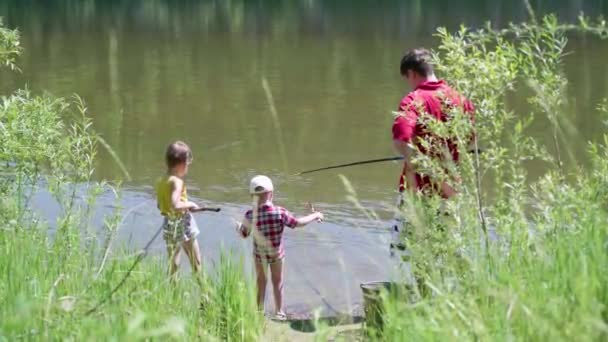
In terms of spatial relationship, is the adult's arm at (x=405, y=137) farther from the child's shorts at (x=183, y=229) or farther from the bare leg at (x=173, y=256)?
the child's shorts at (x=183, y=229)

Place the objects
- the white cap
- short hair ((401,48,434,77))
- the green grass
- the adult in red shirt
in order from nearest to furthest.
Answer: the green grass → the adult in red shirt → short hair ((401,48,434,77)) → the white cap

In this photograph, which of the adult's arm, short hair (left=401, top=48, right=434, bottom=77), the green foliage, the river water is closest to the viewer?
the green foliage

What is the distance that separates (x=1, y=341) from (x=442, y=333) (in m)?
1.30

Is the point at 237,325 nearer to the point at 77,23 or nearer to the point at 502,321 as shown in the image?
the point at 502,321

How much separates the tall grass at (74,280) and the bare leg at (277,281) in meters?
0.69

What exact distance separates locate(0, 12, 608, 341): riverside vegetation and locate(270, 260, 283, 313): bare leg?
856mm

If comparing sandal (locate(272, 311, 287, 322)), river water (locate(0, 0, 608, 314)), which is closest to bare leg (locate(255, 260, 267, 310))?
sandal (locate(272, 311, 287, 322))

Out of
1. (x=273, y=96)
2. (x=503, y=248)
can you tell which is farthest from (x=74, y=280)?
(x=273, y=96)

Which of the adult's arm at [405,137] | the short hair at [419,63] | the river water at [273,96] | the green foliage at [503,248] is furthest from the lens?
the river water at [273,96]

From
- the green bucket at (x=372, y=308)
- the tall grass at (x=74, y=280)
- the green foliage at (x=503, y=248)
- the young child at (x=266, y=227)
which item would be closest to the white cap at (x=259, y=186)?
the young child at (x=266, y=227)

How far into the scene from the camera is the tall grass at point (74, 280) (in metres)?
3.38

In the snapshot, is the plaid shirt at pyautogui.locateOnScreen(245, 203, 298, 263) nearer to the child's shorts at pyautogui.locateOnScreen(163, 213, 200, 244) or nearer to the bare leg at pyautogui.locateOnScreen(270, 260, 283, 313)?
the bare leg at pyautogui.locateOnScreen(270, 260, 283, 313)

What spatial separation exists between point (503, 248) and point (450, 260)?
419 mm

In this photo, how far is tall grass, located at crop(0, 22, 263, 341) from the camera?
338cm
